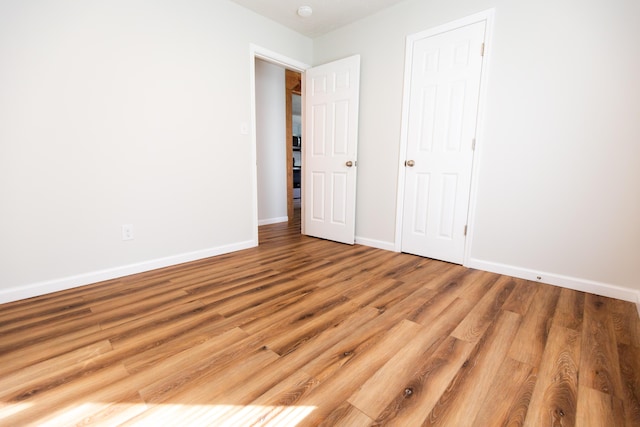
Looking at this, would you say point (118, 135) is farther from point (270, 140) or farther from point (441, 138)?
point (441, 138)

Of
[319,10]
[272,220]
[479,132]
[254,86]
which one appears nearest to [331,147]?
[254,86]

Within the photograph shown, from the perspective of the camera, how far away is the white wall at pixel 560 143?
1918 mm

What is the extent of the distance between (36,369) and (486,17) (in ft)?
11.5

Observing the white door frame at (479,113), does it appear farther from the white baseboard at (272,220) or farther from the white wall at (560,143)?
the white baseboard at (272,220)

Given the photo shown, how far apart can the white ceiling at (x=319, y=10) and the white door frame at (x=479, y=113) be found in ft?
1.67

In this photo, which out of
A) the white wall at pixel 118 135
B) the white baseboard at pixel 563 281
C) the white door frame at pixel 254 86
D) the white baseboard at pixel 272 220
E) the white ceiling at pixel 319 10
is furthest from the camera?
the white baseboard at pixel 272 220

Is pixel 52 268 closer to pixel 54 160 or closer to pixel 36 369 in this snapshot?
pixel 54 160

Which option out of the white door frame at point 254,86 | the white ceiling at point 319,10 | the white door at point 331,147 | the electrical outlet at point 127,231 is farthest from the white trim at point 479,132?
the electrical outlet at point 127,231

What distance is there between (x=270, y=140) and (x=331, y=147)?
1416 mm

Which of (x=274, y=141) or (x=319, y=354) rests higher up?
(x=274, y=141)

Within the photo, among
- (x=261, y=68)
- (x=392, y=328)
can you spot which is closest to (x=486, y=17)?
(x=392, y=328)

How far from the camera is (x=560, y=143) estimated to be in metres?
2.11

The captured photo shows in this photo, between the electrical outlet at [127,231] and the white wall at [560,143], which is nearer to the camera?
the white wall at [560,143]

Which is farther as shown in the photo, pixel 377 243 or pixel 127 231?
pixel 377 243
